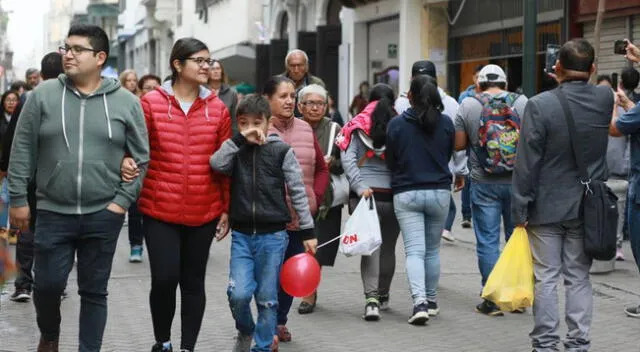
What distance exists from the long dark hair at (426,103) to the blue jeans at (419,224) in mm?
486

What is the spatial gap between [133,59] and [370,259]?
189ft

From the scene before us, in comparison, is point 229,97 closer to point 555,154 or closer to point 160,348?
point 160,348

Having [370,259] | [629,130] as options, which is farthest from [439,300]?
[629,130]

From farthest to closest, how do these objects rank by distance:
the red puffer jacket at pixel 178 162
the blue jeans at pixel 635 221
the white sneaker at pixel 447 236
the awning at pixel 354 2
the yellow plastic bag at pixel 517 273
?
the awning at pixel 354 2, the white sneaker at pixel 447 236, the blue jeans at pixel 635 221, the yellow plastic bag at pixel 517 273, the red puffer jacket at pixel 178 162

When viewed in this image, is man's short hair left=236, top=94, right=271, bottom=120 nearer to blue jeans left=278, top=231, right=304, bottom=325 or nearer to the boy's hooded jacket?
the boy's hooded jacket

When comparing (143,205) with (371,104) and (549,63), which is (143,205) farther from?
(549,63)

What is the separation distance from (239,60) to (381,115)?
28173 mm

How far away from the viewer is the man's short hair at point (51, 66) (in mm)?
8984

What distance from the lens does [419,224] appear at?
361 inches

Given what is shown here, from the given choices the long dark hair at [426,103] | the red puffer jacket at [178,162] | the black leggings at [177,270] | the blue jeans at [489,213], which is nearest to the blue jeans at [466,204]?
the blue jeans at [489,213]

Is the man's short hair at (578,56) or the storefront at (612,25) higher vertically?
the storefront at (612,25)

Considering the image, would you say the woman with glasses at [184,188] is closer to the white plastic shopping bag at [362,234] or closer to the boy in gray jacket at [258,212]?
the boy in gray jacket at [258,212]

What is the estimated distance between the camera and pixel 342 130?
950 cm

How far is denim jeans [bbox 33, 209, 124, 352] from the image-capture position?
6680mm
